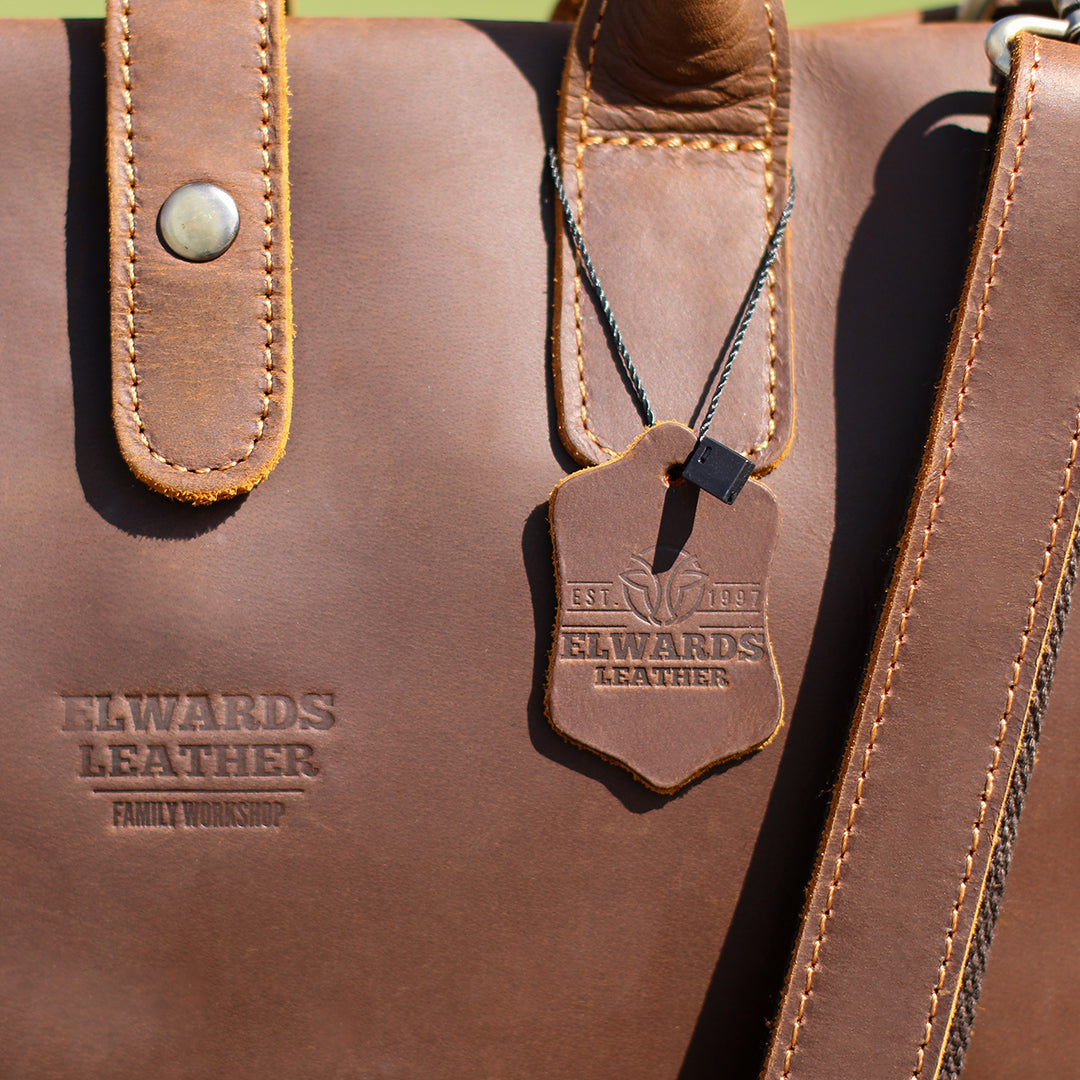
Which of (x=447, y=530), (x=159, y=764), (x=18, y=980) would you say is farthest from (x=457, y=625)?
(x=18, y=980)

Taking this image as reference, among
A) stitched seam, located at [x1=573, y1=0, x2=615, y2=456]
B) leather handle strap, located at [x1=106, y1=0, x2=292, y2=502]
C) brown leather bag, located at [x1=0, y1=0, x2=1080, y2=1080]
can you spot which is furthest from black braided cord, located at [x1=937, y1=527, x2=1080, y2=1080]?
leather handle strap, located at [x1=106, y1=0, x2=292, y2=502]

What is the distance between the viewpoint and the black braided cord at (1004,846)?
51 centimetres

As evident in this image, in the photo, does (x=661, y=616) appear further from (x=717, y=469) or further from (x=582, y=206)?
(x=582, y=206)

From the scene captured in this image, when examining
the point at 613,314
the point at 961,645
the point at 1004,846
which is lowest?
the point at 1004,846

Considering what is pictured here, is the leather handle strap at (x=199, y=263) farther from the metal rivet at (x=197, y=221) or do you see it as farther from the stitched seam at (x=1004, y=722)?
the stitched seam at (x=1004, y=722)

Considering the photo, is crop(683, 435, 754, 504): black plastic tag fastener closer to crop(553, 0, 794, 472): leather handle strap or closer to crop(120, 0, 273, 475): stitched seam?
crop(553, 0, 794, 472): leather handle strap

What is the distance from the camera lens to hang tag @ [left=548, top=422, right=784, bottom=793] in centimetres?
49

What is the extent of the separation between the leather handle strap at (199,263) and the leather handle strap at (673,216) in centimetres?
15

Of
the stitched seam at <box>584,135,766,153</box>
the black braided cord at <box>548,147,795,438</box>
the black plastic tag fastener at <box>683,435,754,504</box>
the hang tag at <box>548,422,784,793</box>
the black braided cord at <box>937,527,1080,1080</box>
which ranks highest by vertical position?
the stitched seam at <box>584,135,766,153</box>

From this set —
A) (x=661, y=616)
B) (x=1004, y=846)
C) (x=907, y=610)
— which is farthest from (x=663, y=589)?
(x=1004, y=846)

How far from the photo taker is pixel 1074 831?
1.74ft

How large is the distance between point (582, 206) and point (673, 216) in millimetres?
49

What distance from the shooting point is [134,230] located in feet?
1.55

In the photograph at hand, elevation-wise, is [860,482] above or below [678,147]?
below
